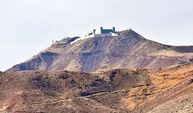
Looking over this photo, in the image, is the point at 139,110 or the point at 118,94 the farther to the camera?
the point at 118,94

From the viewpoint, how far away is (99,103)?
110438 mm

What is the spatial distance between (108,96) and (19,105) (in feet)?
63.0

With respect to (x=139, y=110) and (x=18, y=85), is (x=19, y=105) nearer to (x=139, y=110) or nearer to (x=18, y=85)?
(x=18, y=85)

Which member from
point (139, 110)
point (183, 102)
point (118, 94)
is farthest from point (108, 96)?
point (183, 102)

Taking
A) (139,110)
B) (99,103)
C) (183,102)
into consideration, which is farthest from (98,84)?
(183,102)

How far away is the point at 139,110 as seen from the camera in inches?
4028

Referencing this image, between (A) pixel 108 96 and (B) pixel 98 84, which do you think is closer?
(A) pixel 108 96

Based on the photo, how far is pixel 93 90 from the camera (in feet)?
389

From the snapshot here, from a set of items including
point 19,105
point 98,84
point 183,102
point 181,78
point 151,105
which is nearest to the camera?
point 183,102

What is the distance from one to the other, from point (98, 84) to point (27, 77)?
1619 cm

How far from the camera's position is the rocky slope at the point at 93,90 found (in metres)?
105

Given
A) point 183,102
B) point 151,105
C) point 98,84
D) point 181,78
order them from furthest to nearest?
point 98,84, point 181,78, point 151,105, point 183,102

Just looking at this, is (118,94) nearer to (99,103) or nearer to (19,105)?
(99,103)

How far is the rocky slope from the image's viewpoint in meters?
105
